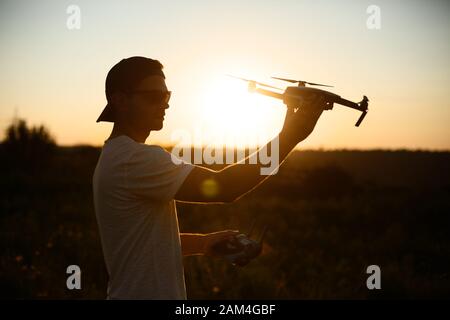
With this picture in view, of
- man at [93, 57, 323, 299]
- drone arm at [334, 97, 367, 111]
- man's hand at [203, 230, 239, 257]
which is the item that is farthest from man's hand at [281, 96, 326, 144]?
man's hand at [203, 230, 239, 257]

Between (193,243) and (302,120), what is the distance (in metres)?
1.04

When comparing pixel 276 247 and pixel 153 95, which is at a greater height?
pixel 153 95

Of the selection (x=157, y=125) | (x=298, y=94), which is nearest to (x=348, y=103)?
(x=298, y=94)

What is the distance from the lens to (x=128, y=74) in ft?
8.66

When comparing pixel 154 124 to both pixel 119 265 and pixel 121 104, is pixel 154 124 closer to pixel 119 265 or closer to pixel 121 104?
pixel 121 104

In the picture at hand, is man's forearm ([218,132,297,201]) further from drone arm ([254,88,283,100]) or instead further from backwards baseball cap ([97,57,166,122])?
backwards baseball cap ([97,57,166,122])

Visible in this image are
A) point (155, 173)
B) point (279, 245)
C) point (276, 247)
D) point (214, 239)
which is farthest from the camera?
point (279, 245)

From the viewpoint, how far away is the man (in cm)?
241

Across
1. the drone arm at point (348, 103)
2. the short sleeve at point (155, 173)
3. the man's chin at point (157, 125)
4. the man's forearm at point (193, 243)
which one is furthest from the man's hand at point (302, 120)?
the man's forearm at point (193, 243)

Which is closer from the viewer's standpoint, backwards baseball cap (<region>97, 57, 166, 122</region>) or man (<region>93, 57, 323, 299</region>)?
man (<region>93, 57, 323, 299</region>)

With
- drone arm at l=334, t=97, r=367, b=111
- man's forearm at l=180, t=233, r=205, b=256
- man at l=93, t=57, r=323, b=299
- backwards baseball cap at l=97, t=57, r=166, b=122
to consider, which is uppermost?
backwards baseball cap at l=97, t=57, r=166, b=122

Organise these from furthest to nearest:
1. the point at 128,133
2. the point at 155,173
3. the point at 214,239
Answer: the point at 214,239 < the point at 128,133 < the point at 155,173

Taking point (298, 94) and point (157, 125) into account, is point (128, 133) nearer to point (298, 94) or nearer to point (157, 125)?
point (157, 125)
